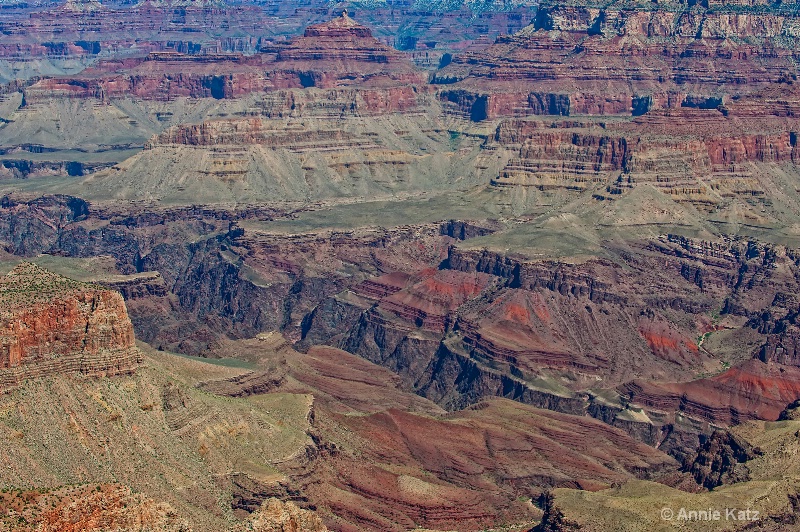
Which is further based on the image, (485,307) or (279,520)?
(485,307)

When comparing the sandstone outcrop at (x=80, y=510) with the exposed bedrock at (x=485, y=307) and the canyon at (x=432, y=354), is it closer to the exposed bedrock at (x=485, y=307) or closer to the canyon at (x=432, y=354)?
the canyon at (x=432, y=354)

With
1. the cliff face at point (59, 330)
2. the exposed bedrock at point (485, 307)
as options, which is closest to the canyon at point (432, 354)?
the cliff face at point (59, 330)

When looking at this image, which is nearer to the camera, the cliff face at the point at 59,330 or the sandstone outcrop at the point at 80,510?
the sandstone outcrop at the point at 80,510

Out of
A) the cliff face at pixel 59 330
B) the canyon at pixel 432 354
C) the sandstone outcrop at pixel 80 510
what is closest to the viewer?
the sandstone outcrop at pixel 80 510

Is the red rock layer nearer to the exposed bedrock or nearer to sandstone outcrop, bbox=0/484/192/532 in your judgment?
the exposed bedrock

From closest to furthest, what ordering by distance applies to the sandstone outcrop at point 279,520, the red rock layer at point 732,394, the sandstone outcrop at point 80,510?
the sandstone outcrop at point 80,510 → the sandstone outcrop at point 279,520 → the red rock layer at point 732,394

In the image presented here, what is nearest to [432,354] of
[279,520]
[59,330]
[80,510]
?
[59,330]

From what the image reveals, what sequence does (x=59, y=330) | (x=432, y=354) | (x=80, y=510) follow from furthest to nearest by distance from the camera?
(x=432, y=354) < (x=59, y=330) < (x=80, y=510)

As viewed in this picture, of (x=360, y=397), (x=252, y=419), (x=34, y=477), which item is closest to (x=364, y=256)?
(x=360, y=397)

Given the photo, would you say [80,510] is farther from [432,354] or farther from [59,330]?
[432,354]
